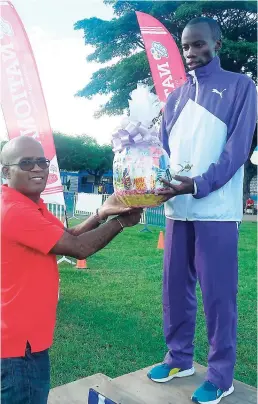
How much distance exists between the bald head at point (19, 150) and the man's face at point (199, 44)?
111 cm

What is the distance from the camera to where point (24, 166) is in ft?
6.21

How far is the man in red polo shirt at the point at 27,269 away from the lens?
180 centimetres

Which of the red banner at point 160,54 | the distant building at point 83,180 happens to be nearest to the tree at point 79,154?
the distant building at point 83,180

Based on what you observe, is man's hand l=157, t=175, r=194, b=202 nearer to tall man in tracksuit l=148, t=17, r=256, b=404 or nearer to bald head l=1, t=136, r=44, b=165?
tall man in tracksuit l=148, t=17, r=256, b=404

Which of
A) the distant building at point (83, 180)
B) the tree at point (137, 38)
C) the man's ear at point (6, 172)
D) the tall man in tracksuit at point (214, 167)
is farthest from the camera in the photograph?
the distant building at point (83, 180)

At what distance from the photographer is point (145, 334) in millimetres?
4180

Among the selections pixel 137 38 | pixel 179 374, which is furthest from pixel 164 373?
pixel 137 38

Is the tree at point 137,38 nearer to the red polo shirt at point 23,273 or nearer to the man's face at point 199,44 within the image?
the man's face at point 199,44

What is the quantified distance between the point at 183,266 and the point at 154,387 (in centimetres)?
75

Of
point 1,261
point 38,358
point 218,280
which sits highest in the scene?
point 1,261

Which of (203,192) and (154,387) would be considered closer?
(203,192)

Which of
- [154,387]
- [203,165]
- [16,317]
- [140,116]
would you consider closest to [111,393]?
[154,387]

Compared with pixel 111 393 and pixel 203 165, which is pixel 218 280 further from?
pixel 111 393

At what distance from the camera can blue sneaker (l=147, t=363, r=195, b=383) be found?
8.90ft
